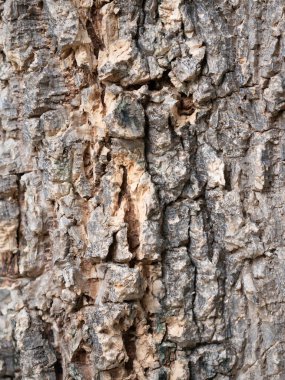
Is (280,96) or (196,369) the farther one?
(196,369)

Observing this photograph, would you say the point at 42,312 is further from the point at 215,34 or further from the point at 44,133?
the point at 215,34

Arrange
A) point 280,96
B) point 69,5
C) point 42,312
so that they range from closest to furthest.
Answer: point 280,96
point 69,5
point 42,312

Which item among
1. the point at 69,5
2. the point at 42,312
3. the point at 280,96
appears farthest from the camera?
the point at 42,312

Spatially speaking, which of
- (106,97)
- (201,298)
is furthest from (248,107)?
(201,298)

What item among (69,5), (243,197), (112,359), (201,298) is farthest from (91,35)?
(112,359)

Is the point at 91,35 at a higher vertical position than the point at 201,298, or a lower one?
higher

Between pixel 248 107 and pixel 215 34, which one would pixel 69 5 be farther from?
pixel 248 107

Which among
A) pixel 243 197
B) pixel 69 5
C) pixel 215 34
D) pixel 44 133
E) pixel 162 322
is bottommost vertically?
pixel 162 322
